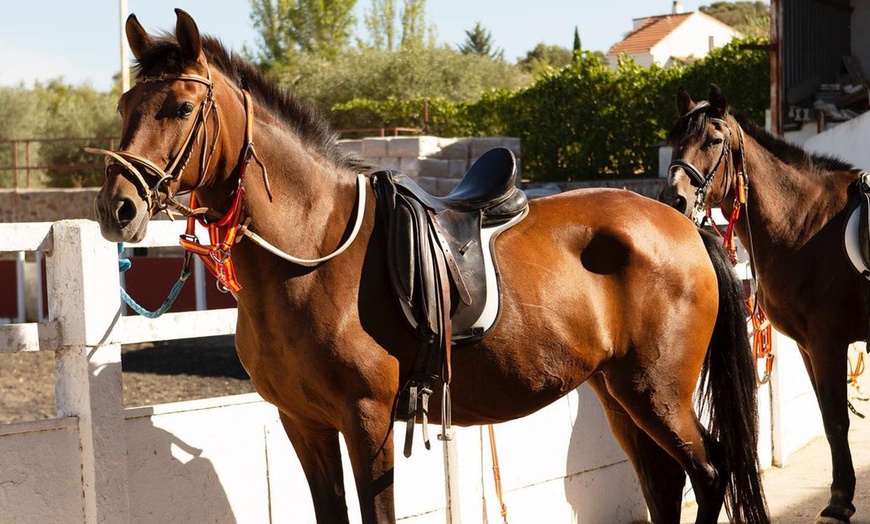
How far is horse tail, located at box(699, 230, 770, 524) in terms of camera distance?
13.4 feet

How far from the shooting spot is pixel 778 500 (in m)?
5.89

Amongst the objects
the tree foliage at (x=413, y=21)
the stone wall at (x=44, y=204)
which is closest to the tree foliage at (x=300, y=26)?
the tree foliage at (x=413, y=21)

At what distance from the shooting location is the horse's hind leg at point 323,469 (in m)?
3.29

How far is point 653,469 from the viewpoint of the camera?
4051mm

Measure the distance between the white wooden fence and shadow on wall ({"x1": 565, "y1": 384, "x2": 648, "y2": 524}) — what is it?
42.8 inches

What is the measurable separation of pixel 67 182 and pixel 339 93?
12052 millimetres

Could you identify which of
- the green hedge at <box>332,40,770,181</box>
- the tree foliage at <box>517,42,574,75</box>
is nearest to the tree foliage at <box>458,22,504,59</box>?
the tree foliage at <box>517,42,574,75</box>

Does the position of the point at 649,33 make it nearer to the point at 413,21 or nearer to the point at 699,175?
the point at 413,21

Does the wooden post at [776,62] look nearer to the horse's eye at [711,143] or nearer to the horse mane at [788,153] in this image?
the horse mane at [788,153]

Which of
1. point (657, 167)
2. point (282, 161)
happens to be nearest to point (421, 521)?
point (282, 161)

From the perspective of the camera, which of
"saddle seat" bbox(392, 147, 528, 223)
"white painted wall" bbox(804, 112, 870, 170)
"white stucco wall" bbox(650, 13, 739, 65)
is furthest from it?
"white stucco wall" bbox(650, 13, 739, 65)

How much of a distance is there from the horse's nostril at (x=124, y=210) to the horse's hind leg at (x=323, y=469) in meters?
0.93

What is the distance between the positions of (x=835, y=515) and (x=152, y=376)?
9.02 meters

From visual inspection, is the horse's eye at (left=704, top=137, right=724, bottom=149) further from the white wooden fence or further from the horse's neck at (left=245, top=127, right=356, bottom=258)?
the horse's neck at (left=245, top=127, right=356, bottom=258)
